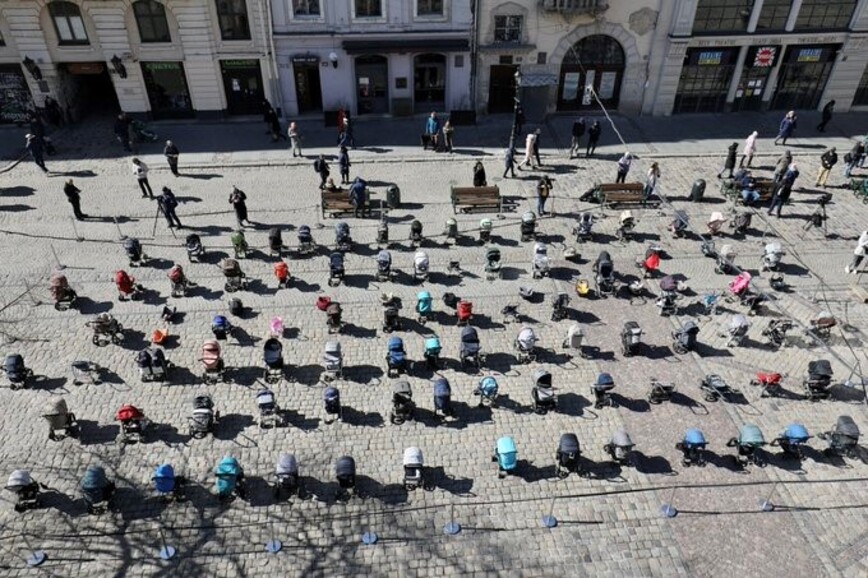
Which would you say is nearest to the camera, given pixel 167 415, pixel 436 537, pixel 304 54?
pixel 436 537

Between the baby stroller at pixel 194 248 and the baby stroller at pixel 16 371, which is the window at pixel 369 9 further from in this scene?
the baby stroller at pixel 16 371

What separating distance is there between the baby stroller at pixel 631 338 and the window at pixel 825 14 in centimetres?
2571

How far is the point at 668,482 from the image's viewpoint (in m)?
17.6

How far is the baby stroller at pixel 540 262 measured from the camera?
24.7 meters

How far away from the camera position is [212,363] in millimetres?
20000

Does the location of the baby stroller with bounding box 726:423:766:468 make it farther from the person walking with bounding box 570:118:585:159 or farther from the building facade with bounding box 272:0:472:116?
the building facade with bounding box 272:0:472:116

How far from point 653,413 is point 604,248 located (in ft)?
30.1

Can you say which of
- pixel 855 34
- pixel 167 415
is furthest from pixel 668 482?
pixel 855 34

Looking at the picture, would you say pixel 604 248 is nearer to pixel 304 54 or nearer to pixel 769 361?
pixel 769 361

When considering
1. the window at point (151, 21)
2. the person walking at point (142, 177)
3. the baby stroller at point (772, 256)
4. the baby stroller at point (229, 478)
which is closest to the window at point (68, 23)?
the window at point (151, 21)

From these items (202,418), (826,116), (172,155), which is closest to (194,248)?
(172,155)

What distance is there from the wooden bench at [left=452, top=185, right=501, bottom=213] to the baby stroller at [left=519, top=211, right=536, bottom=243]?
208 centimetres

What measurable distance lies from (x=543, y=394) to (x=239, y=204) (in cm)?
1515

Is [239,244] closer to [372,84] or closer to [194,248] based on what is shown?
[194,248]
